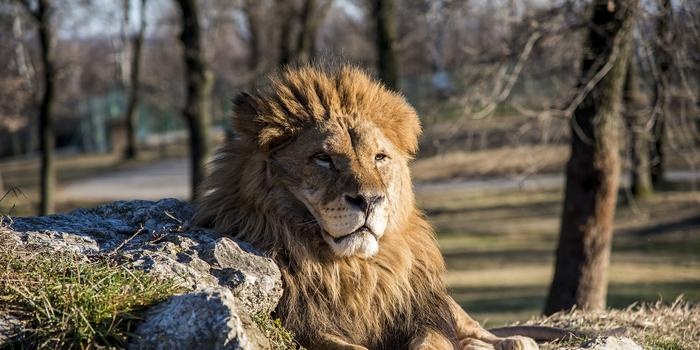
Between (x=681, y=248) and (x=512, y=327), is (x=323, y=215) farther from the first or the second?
(x=681, y=248)

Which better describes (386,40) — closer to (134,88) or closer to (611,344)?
(611,344)

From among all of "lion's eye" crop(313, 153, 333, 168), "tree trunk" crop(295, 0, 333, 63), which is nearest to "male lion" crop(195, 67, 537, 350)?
"lion's eye" crop(313, 153, 333, 168)

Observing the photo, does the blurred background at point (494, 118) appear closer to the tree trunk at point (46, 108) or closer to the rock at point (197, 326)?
the tree trunk at point (46, 108)

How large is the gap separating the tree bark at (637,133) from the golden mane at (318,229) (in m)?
5.32

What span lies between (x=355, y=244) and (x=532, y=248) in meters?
16.2

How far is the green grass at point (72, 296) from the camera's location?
360cm

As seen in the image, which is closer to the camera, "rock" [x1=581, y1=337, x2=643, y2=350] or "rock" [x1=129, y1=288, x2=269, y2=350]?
"rock" [x1=129, y1=288, x2=269, y2=350]

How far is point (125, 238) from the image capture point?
4.54 metres

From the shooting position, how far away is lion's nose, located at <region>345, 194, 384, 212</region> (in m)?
4.34

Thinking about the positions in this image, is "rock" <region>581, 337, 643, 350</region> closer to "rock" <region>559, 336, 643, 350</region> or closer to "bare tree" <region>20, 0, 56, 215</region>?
"rock" <region>559, 336, 643, 350</region>

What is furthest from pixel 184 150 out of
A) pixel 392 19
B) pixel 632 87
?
pixel 632 87

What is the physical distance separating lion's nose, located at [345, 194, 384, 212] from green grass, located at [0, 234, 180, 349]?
0.96 metres

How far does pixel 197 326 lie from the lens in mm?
3564

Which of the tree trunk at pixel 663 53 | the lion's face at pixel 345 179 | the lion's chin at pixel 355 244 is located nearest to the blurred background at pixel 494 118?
the tree trunk at pixel 663 53
